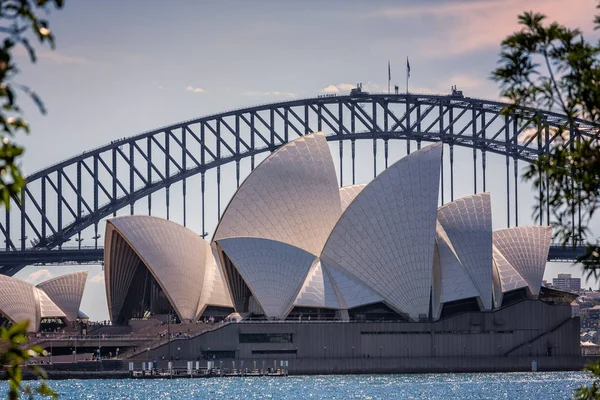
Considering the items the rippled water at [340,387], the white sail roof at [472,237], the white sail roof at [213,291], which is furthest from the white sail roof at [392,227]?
the white sail roof at [213,291]

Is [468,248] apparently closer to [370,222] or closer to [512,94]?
[370,222]

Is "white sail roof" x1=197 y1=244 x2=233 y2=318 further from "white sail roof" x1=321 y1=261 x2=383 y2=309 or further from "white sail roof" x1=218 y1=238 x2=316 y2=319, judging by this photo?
"white sail roof" x1=321 y1=261 x2=383 y2=309

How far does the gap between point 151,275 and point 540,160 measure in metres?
71.7

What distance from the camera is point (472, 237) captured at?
83.5 meters

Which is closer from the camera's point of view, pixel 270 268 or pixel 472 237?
pixel 270 268

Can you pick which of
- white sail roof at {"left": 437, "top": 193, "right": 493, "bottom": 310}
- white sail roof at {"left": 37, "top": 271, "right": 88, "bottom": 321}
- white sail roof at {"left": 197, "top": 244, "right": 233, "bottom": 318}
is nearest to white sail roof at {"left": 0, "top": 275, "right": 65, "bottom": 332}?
white sail roof at {"left": 37, "top": 271, "right": 88, "bottom": 321}

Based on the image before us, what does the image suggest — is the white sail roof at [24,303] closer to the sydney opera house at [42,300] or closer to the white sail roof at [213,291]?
the sydney opera house at [42,300]

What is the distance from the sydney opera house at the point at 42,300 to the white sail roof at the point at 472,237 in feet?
88.9

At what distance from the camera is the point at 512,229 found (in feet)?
293

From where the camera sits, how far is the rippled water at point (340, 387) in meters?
61.6

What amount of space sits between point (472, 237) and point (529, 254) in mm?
5781

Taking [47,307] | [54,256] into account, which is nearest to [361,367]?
[47,307]

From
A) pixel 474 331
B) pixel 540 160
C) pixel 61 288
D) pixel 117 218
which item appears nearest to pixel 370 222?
pixel 474 331

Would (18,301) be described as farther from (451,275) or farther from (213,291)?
(451,275)
